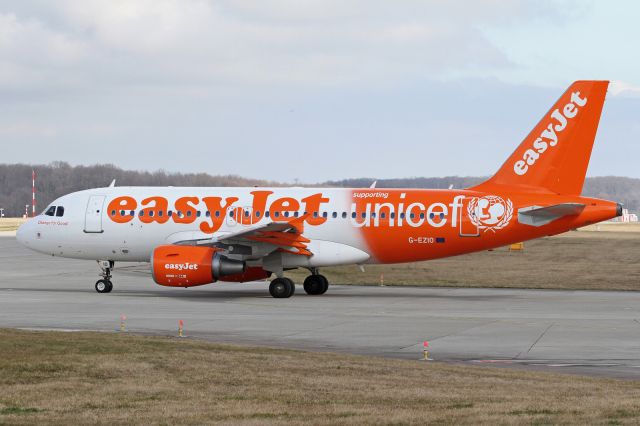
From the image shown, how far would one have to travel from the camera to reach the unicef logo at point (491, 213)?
36438 mm

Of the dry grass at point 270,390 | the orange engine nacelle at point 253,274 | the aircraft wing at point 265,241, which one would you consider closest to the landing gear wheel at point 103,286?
the aircraft wing at point 265,241

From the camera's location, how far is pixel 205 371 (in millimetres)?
17562

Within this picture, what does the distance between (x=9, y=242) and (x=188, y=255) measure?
5101 cm

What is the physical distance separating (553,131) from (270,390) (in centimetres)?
2367

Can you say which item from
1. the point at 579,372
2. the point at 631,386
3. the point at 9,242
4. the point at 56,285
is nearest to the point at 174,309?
the point at 56,285

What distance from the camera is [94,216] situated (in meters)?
39.2

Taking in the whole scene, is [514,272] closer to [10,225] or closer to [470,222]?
[470,222]

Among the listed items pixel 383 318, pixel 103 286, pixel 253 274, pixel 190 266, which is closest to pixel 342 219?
pixel 253 274

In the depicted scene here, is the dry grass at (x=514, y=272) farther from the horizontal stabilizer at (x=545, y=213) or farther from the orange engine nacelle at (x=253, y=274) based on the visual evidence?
the orange engine nacelle at (x=253, y=274)

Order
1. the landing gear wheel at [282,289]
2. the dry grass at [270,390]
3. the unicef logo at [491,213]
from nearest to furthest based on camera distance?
the dry grass at [270,390], the landing gear wheel at [282,289], the unicef logo at [491,213]

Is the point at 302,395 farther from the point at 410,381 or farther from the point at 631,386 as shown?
the point at 631,386

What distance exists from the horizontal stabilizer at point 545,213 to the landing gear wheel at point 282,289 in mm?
8434

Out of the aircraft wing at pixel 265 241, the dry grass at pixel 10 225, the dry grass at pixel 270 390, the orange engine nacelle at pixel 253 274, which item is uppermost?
the dry grass at pixel 10 225

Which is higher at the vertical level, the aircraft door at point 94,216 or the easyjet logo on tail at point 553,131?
the easyjet logo on tail at point 553,131
